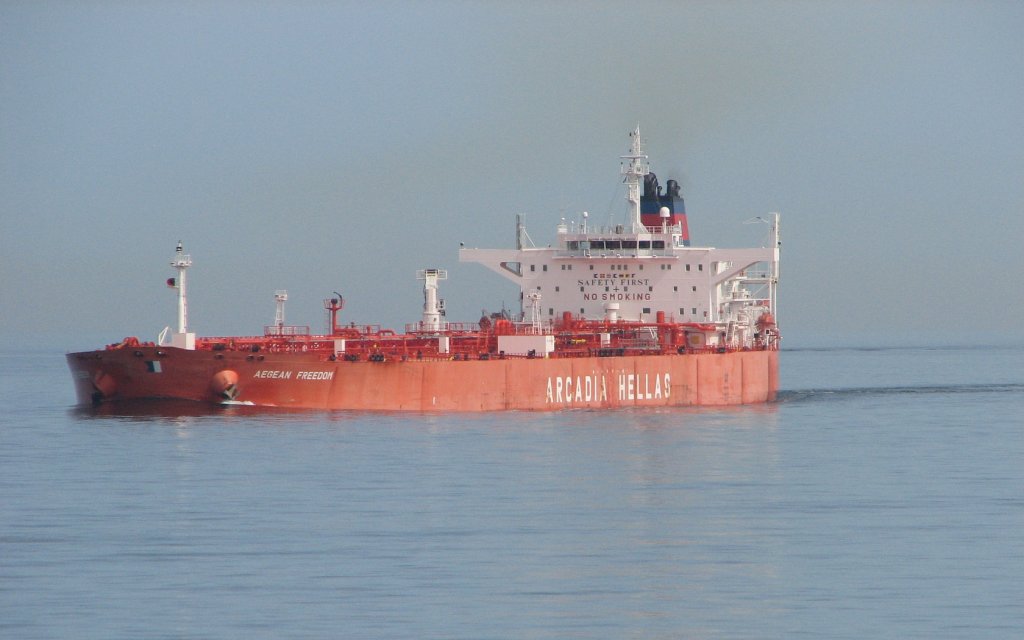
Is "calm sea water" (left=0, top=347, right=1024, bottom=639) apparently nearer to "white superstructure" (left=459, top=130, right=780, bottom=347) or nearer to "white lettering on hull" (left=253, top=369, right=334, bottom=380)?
"white lettering on hull" (left=253, top=369, right=334, bottom=380)

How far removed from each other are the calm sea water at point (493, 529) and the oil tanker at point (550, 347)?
3.32 feet

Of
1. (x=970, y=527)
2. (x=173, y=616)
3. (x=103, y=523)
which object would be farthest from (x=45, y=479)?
(x=970, y=527)

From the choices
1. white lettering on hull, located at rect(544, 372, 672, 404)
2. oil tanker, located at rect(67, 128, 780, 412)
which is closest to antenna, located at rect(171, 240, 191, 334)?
oil tanker, located at rect(67, 128, 780, 412)

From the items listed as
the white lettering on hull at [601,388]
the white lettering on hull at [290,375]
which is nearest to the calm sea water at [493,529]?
the white lettering on hull at [290,375]

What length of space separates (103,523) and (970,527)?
13.6 m

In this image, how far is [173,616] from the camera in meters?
17.3

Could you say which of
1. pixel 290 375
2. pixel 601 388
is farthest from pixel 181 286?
pixel 601 388

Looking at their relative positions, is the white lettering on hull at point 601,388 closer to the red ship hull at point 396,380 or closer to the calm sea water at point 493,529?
the red ship hull at point 396,380

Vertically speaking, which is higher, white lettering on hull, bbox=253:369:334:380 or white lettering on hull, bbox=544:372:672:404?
white lettering on hull, bbox=253:369:334:380

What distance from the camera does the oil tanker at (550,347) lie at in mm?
37594

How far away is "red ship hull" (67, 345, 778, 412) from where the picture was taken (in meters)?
37.1

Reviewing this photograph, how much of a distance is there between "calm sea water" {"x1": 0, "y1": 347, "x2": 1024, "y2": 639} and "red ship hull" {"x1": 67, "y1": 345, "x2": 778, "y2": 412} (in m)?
0.73

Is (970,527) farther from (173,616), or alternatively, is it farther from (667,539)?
(173,616)

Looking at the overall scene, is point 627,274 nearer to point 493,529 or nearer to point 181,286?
point 181,286
